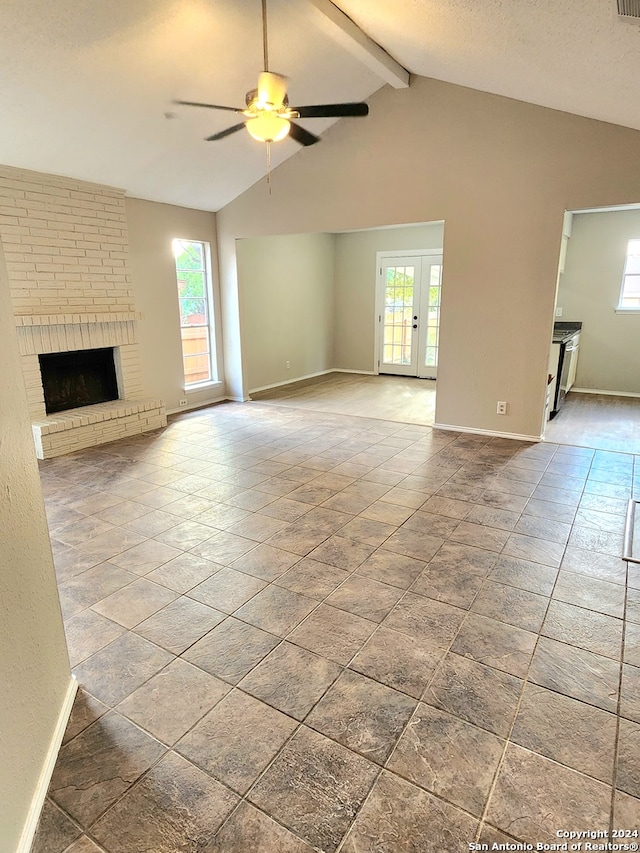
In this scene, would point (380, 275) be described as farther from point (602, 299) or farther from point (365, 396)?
point (602, 299)

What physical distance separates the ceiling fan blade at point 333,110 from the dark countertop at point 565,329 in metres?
3.65

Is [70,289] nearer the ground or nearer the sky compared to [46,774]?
nearer the sky

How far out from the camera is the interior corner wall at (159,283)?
18.0ft

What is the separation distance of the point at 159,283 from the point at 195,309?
749 millimetres

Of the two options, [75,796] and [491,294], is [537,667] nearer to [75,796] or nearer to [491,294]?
[75,796]

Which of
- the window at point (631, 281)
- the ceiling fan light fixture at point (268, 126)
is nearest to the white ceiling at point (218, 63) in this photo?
the ceiling fan light fixture at point (268, 126)

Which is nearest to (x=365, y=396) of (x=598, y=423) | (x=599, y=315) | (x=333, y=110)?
(x=598, y=423)

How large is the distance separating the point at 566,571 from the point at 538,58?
3.11 metres

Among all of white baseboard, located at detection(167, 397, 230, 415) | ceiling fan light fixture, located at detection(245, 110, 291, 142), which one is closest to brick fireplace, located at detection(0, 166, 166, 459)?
white baseboard, located at detection(167, 397, 230, 415)

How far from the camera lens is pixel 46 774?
4.93 feet

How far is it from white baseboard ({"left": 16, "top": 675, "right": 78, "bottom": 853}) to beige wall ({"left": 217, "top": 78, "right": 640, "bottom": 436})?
171 inches

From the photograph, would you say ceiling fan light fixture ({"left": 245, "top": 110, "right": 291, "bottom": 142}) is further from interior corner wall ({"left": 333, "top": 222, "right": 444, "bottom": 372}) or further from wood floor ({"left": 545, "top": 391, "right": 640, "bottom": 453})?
interior corner wall ({"left": 333, "top": 222, "right": 444, "bottom": 372})

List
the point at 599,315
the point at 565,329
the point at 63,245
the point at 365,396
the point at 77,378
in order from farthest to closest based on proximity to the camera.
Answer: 1. the point at 365,396
2. the point at 599,315
3. the point at 565,329
4. the point at 77,378
5. the point at 63,245

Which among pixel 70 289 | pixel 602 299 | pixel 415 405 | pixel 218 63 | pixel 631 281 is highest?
pixel 218 63
